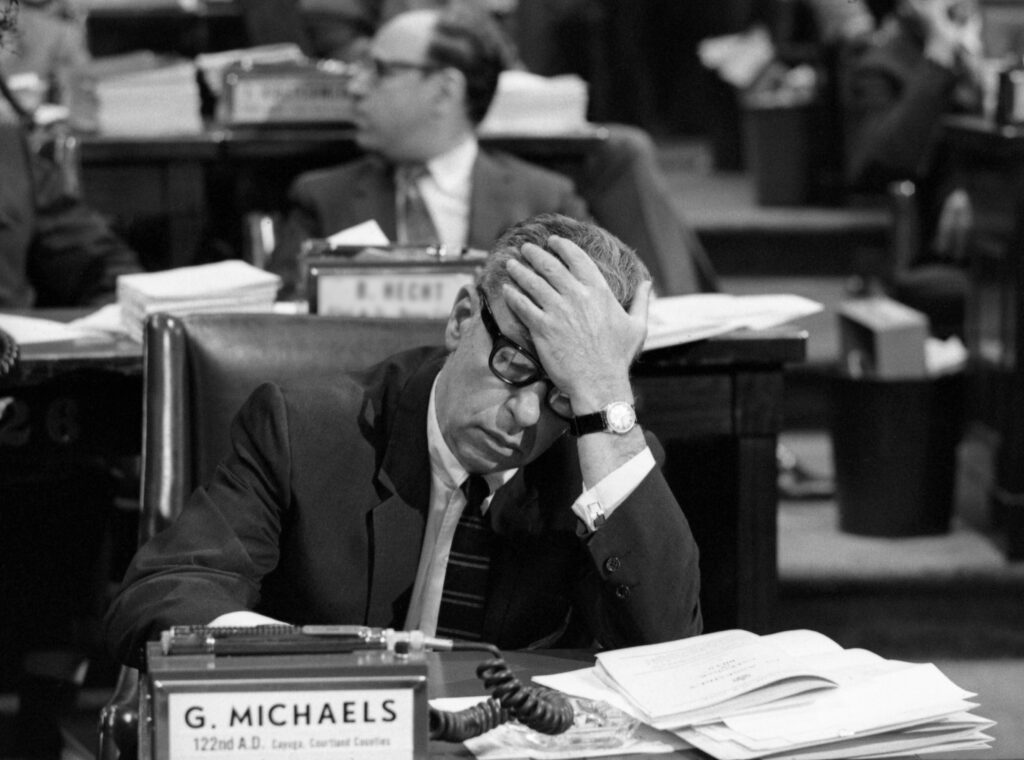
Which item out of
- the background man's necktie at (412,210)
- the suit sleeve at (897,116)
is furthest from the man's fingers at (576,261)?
the suit sleeve at (897,116)

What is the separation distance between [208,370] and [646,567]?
2.00 ft

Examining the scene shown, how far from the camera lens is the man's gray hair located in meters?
1.70

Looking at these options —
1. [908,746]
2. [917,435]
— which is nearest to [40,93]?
[917,435]

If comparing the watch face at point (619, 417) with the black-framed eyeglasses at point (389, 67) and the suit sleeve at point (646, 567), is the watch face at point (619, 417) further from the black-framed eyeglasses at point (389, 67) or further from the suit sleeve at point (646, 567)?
the black-framed eyeglasses at point (389, 67)

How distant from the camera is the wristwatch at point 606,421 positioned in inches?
67.0

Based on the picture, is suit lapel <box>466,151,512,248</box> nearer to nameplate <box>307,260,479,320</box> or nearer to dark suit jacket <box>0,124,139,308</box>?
dark suit jacket <box>0,124,139,308</box>

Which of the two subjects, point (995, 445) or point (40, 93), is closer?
point (995, 445)

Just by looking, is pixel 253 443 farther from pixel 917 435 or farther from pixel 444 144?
pixel 917 435

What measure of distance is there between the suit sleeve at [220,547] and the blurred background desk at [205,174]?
Answer: 247 centimetres

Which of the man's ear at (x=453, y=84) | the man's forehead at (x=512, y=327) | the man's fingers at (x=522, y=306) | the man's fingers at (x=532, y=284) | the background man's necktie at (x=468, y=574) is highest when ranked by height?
the man's ear at (x=453, y=84)

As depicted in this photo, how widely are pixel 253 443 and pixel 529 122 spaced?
2766 millimetres

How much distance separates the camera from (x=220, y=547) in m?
1.73

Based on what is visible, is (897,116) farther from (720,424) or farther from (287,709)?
(287,709)

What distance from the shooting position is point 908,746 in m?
1.37
